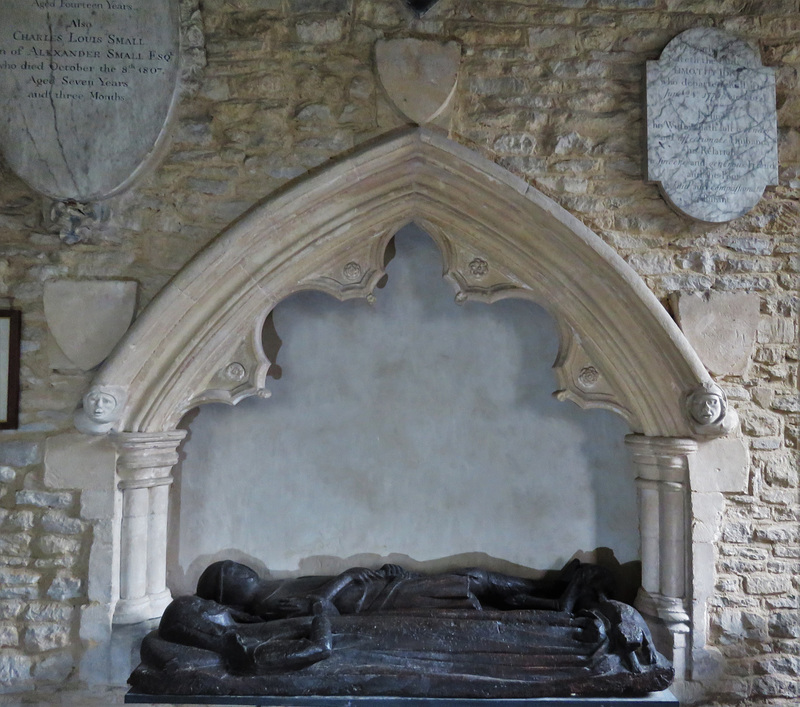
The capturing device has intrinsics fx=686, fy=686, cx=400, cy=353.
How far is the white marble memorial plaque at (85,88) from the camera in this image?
311 cm

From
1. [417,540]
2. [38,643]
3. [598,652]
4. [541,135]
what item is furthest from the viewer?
[417,540]

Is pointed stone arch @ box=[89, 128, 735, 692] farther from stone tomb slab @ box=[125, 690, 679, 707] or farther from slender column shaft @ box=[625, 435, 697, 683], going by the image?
stone tomb slab @ box=[125, 690, 679, 707]

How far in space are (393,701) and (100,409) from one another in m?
1.74

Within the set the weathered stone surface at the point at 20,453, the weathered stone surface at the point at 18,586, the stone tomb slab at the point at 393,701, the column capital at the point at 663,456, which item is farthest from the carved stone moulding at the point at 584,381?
the weathered stone surface at the point at 18,586

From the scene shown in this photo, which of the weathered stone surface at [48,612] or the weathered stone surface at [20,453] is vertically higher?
the weathered stone surface at [20,453]

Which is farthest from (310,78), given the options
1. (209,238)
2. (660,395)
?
(660,395)

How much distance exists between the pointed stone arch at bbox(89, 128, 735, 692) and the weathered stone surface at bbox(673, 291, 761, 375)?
0.12 m

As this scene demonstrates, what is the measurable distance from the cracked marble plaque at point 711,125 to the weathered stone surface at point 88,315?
2531mm

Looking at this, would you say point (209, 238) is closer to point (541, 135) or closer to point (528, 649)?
point (541, 135)

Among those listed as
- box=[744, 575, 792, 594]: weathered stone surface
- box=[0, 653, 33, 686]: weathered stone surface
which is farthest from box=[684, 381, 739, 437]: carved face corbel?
box=[0, 653, 33, 686]: weathered stone surface

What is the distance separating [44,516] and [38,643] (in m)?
0.55

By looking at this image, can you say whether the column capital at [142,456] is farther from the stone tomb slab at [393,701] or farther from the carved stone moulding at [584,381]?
Result: the carved stone moulding at [584,381]

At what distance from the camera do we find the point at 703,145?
3271 mm

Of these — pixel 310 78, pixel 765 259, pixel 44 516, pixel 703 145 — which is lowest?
pixel 44 516
